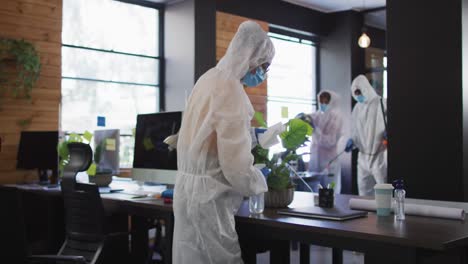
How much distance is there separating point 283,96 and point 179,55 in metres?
2.15

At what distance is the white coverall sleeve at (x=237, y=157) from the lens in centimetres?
208

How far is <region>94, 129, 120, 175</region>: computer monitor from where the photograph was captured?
4.20 metres

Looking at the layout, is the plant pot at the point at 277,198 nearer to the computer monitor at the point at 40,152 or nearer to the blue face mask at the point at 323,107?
the computer monitor at the point at 40,152

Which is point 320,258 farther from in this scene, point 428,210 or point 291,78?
point 291,78

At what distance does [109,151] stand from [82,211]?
1.42 meters

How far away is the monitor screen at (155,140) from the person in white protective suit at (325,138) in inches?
155

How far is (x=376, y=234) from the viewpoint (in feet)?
5.67

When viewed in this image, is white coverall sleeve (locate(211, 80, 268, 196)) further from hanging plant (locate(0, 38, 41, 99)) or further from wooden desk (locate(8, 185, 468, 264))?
hanging plant (locate(0, 38, 41, 99))

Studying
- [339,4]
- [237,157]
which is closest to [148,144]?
[237,157]

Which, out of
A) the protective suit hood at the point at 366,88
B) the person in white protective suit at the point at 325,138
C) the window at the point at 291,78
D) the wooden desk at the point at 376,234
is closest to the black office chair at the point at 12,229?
the wooden desk at the point at 376,234

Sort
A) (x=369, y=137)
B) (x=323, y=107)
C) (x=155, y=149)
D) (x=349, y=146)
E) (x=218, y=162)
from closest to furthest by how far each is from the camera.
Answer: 1. (x=218, y=162)
2. (x=155, y=149)
3. (x=369, y=137)
4. (x=349, y=146)
5. (x=323, y=107)

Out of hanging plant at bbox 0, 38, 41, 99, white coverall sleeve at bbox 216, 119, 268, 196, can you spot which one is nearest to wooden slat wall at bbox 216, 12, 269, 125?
hanging plant at bbox 0, 38, 41, 99

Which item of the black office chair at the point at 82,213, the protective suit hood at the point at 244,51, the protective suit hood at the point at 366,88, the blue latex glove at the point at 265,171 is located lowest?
the black office chair at the point at 82,213

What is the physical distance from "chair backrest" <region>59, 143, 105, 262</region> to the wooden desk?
0.53m
